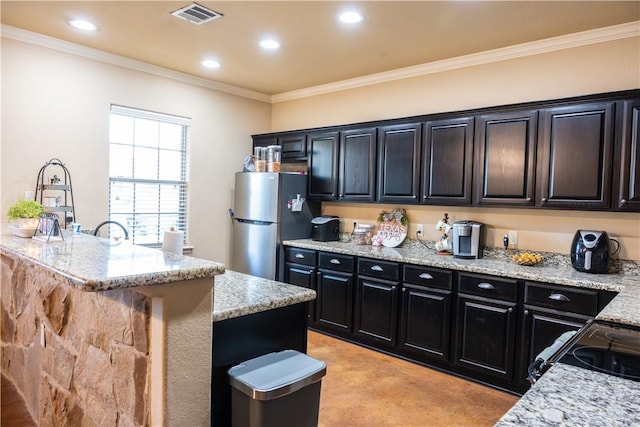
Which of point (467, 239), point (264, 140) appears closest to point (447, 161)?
point (467, 239)

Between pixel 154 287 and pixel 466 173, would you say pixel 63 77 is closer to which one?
pixel 154 287

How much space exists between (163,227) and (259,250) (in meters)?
1.09

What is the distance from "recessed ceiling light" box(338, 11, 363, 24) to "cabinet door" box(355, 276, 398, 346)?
217 cm

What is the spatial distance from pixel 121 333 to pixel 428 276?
8.34 ft

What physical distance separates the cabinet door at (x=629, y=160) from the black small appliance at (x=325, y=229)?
2.62 meters

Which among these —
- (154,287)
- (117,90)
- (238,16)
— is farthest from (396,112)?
(154,287)

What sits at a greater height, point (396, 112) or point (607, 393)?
point (396, 112)

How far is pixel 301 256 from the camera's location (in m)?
4.48

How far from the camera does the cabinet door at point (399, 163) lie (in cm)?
395

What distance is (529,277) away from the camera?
9.83 feet

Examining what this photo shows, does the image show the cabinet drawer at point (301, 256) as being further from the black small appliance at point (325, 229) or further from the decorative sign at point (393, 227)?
the decorative sign at point (393, 227)

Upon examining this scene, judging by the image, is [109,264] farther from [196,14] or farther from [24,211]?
[196,14]

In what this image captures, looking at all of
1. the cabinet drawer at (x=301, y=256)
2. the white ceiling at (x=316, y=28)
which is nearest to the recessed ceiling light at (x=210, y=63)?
the white ceiling at (x=316, y=28)

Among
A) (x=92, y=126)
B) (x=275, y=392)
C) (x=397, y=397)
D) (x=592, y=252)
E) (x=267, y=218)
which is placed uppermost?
(x=92, y=126)
